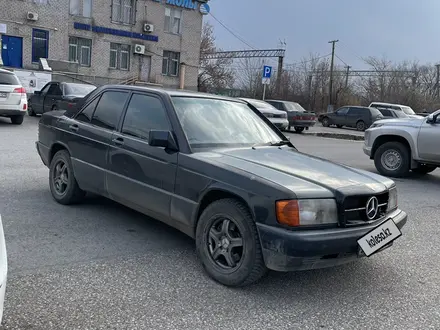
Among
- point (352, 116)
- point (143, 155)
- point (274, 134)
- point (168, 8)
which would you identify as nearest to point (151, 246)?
point (143, 155)

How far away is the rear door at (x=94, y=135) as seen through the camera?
4961 mm

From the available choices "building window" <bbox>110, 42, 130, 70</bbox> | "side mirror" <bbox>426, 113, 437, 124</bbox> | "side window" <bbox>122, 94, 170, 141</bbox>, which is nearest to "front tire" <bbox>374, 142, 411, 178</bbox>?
"side mirror" <bbox>426, 113, 437, 124</bbox>

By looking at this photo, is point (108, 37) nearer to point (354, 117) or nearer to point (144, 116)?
point (354, 117)

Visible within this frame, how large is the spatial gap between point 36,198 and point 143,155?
2.18 metres

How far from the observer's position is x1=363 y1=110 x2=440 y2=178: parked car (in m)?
8.84

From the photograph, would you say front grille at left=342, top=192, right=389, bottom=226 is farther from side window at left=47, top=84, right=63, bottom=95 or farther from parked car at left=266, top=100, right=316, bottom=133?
parked car at left=266, top=100, right=316, bottom=133

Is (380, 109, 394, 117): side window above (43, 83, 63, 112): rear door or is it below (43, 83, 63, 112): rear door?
above

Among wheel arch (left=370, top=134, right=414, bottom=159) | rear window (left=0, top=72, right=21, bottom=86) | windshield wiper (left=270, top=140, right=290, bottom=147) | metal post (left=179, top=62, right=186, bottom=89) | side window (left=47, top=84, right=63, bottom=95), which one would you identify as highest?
metal post (left=179, top=62, right=186, bottom=89)

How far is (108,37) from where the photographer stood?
32188 millimetres

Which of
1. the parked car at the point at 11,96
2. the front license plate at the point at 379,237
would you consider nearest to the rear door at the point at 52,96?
the parked car at the point at 11,96

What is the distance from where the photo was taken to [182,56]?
118 feet

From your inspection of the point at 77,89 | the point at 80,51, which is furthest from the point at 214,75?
the point at 77,89

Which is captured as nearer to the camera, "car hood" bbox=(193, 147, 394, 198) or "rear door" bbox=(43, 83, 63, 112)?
"car hood" bbox=(193, 147, 394, 198)

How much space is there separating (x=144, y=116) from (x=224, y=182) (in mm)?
1462
